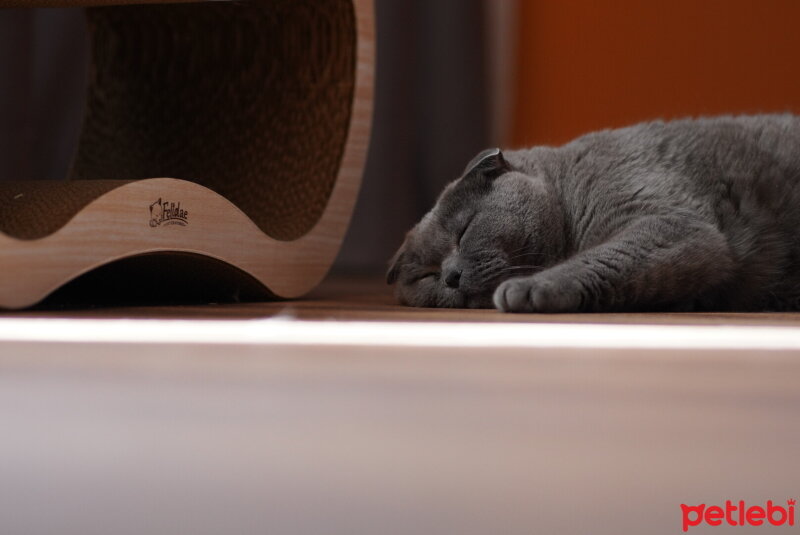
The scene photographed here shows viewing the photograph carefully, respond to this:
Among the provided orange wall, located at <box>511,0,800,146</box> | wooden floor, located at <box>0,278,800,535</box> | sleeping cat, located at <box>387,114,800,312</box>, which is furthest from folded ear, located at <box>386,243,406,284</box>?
orange wall, located at <box>511,0,800,146</box>

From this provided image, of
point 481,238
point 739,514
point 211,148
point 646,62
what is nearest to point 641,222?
point 481,238

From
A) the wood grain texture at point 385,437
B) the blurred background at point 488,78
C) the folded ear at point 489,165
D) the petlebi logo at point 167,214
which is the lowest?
the wood grain texture at point 385,437

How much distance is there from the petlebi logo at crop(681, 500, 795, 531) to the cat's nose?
0.74 metres

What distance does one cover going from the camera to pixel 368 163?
293 cm

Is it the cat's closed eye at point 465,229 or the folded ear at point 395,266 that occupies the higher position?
the cat's closed eye at point 465,229

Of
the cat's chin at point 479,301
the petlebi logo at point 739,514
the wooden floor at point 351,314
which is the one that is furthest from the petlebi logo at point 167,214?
the petlebi logo at point 739,514

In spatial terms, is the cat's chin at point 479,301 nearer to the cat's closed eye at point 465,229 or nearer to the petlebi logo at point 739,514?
the cat's closed eye at point 465,229

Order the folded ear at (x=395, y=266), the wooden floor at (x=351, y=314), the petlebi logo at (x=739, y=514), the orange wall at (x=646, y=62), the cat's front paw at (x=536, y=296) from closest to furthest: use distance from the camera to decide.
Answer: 1. the petlebi logo at (x=739, y=514)
2. the wooden floor at (x=351, y=314)
3. the cat's front paw at (x=536, y=296)
4. the folded ear at (x=395, y=266)
5. the orange wall at (x=646, y=62)

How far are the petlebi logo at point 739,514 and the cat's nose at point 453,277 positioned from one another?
0.74 m

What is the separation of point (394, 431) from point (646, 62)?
2.23 m

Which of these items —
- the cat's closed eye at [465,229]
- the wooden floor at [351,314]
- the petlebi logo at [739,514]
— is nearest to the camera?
the petlebi logo at [739,514]

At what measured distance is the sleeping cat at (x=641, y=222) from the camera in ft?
4.54

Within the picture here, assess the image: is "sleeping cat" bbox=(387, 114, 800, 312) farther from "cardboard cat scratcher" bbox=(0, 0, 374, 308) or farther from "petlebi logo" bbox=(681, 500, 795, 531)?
"petlebi logo" bbox=(681, 500, 795, 531)

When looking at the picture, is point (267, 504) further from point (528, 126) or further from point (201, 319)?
point (528, 126)
